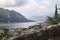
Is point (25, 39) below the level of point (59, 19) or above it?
below

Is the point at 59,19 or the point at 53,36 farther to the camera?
A: the point at 59,19

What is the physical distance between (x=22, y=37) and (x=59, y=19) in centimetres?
382

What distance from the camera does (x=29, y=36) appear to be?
861cm

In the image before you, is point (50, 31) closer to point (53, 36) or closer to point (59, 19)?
point (53, 36)

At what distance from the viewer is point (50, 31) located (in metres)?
8.50

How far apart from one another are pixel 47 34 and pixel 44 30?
0.69 feet

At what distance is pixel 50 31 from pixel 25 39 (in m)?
1.06

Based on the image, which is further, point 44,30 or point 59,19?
point 59,19

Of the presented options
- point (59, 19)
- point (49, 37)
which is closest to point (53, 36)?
point (49, 37)

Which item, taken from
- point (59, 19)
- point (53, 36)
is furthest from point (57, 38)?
point (59, 19)

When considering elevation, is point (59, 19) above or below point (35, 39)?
above

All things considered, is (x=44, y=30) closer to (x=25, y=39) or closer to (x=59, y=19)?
(x=25, y=39)

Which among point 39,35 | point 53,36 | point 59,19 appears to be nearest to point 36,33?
point 39,35

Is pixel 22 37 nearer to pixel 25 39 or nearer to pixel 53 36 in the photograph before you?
pixel 25 39
